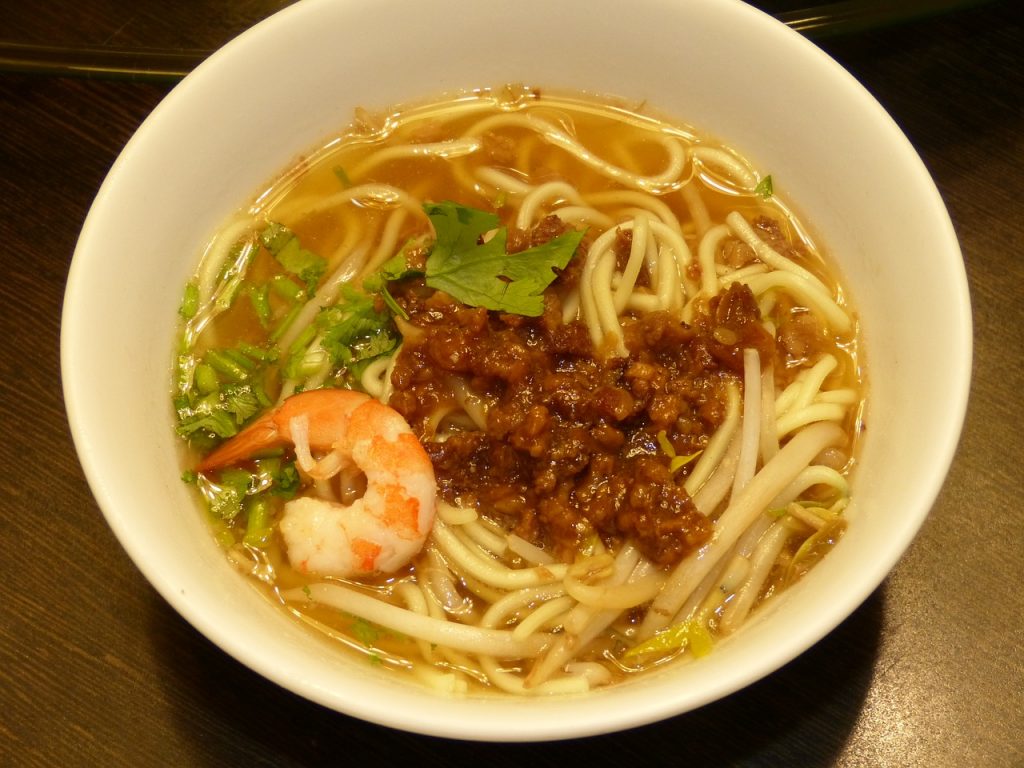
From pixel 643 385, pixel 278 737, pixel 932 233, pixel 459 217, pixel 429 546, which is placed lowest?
pixel 278 737

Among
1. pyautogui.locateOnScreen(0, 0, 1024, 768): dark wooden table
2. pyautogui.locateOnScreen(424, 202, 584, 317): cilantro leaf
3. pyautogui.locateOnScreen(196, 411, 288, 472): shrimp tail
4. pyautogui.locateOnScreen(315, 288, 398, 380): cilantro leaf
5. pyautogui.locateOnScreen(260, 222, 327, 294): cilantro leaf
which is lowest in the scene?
pyautogui.locateOnScreen(0, 0, 1024, 768): dark wooden table

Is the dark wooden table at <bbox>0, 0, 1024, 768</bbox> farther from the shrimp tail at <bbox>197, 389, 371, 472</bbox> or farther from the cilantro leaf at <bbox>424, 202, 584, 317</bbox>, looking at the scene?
the cilantro leaf at <bbox>424, 202, 584, 317</bbox>

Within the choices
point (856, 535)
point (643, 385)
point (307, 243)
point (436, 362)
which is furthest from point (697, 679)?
point (307, 243)

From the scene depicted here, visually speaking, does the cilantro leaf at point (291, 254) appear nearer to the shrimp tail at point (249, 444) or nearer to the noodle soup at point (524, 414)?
the noodle soup at point (524, 414)

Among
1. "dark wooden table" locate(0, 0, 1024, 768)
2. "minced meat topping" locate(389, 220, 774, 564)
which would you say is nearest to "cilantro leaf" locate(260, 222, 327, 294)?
"minced meat topping" locate(389, 220, 774, 564)

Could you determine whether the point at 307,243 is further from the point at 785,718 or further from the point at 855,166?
the point at 785,718
